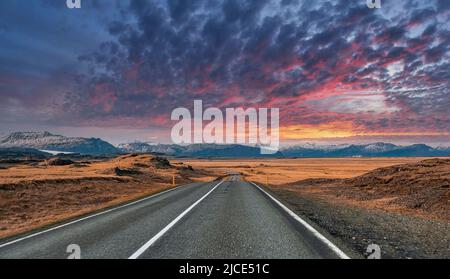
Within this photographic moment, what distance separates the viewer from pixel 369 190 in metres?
28.5

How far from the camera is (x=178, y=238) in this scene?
955 centimetres

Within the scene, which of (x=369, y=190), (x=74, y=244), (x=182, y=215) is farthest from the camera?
(x=369, y=190)

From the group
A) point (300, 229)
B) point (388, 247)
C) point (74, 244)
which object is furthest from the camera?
point (300, 229)

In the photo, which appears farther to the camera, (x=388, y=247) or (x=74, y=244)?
(x=74, y=244)

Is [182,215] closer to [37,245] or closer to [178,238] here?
[178,238]
